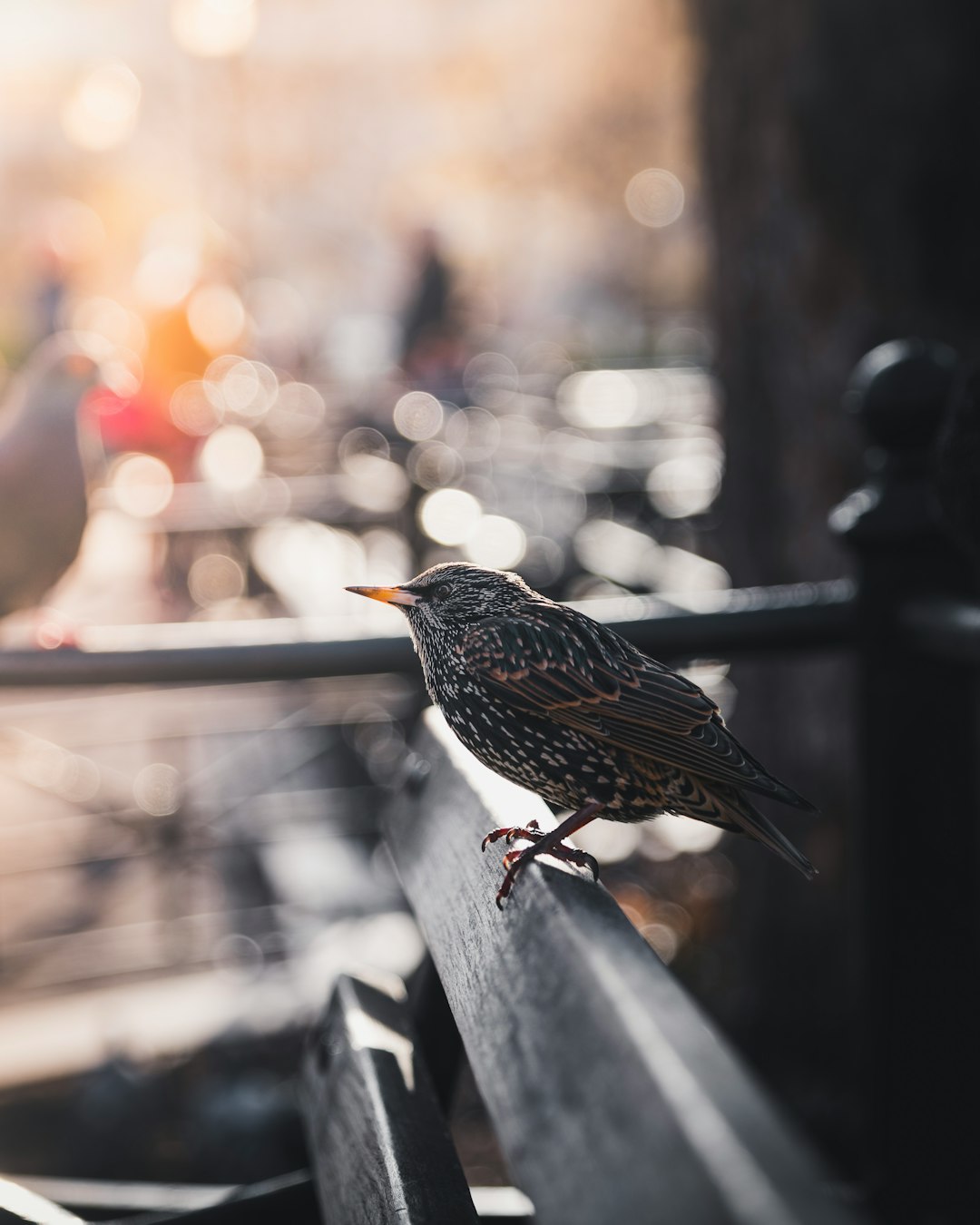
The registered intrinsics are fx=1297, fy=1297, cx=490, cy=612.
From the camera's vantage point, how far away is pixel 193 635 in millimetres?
2209

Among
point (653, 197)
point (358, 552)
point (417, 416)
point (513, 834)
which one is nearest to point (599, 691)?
point (513, 834)

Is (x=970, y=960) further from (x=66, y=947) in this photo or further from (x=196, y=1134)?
(x=66, y=947)

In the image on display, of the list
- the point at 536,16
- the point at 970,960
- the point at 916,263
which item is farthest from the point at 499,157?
the point at 970,960

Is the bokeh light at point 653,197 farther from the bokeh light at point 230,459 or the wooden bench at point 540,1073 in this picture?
the wooden bench at point 540,1073

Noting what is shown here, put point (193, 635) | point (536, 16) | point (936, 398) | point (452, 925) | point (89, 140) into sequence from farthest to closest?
point (536, 16), point (89, 140), point (193, 635), point (936, 398), point (452, 925)

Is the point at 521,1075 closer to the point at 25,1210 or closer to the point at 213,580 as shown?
the point at 25,1210

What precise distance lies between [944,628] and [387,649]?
85 cm

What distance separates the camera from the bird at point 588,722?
1336mm

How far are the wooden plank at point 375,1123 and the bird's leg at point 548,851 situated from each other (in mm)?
292

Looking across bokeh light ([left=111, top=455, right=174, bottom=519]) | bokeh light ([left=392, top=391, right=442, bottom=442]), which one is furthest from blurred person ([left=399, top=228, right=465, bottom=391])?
bokeh light ([left=111, top=455, right=174, bottom=519])

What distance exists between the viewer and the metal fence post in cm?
196

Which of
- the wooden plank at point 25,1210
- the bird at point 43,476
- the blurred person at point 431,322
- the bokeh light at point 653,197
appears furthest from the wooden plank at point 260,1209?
the bokeh light at point 653,197

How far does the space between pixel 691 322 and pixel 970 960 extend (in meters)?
20.7

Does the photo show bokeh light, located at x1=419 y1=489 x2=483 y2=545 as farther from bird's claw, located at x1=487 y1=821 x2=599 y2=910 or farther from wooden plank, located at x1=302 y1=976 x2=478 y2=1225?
bird's claw, located at x1=487 y1=821 x2=599 y2=910
